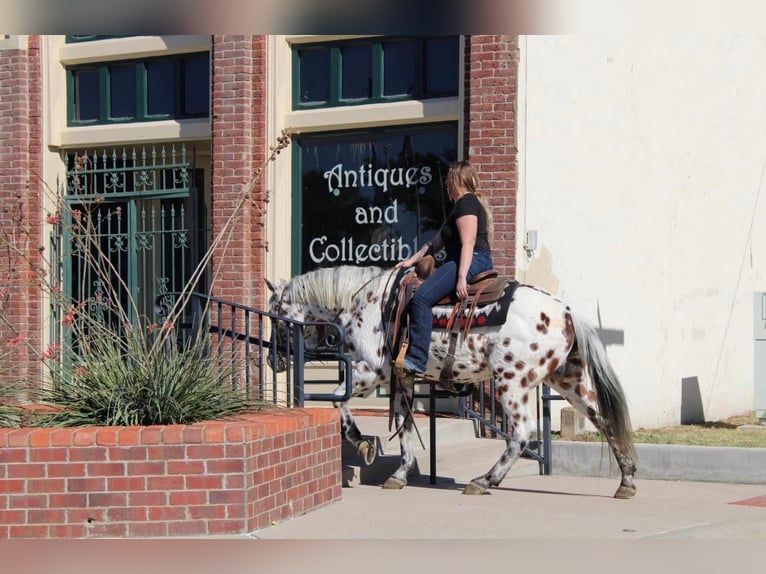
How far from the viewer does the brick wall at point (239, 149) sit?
45.1ft

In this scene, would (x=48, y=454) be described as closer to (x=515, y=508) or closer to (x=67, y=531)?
(x=67, y=531)

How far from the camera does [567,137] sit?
12656 mm

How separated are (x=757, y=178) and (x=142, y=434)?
37.2 feet

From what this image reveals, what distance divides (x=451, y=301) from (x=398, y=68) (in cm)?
487

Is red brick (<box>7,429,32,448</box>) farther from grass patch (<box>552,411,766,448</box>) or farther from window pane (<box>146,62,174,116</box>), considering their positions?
window pane (<box>146,62,174,116</box>)

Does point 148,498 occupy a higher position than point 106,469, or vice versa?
point 106,469

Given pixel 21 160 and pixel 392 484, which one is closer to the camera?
pixel 392 484

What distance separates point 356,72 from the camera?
45.2 ft

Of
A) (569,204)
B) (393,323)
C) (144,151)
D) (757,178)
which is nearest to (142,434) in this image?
(393,323)

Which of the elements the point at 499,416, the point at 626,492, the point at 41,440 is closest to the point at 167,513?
the point at 41,440

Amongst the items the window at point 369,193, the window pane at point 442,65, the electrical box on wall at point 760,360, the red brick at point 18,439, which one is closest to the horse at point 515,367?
the red brick at point 18,439

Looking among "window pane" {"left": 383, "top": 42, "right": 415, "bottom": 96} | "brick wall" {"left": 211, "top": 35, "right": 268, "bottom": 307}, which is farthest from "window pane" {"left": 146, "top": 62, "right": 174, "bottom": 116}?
"window pane" {"left": 383, "top": 42, "right": 415, "bottom": 96}

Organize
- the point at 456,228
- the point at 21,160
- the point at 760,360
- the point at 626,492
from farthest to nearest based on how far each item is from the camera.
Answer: the point at 21,160 < the point at 760,360 < the point at 456,228 < the point at 626,492

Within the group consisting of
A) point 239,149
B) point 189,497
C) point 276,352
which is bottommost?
point 189,497
